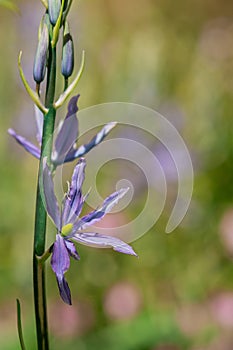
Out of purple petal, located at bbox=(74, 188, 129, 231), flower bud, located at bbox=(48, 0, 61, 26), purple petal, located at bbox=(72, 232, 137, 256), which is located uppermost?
flower bud, located at bbox=(48, 0, 61, 26)

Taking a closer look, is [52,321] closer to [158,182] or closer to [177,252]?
[177,252]

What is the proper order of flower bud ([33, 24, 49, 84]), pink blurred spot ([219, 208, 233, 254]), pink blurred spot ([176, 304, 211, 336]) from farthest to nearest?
pink blurred spot ([219, 208, 233, 254]) < pink blurred spot ([176, 304, 211, 336]) < flower bud ([33, 24, 49, 84])

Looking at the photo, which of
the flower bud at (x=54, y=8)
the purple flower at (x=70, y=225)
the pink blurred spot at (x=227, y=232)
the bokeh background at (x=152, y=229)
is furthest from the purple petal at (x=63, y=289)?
the pink blurred spot at (x=227, y=232)

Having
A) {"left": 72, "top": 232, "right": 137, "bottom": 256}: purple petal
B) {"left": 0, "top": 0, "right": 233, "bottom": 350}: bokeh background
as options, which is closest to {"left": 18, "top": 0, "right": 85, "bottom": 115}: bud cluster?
{"left": 72, "top": 232, "right": 137, "bottom": 256}: purple petal

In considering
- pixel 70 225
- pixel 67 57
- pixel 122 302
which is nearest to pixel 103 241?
pixel 70 225

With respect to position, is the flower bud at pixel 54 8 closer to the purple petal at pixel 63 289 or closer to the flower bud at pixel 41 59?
the flower bud at pixel 41 59

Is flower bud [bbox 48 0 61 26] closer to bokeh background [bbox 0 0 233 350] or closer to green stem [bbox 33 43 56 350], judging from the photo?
green stem [bbox 33 43 56 350]

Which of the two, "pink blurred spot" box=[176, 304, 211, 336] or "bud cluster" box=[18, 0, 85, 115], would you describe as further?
"pink blurred spot" box=[176, 304, 211, 336]
